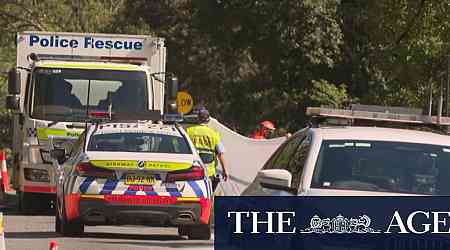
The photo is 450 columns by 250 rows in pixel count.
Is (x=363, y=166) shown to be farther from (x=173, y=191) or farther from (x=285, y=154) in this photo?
(x=173, y=191)

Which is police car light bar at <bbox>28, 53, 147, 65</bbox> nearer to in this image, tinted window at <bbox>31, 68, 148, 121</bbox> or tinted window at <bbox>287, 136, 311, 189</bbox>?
tinted window at <bbox>31, 68, 148, 121</bbox>

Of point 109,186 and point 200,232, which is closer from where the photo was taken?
point 109,186

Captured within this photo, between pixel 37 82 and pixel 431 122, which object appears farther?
pixel 37 82

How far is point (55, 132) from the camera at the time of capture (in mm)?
18938

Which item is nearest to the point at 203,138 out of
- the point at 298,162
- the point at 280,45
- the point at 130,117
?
the point at 130,117

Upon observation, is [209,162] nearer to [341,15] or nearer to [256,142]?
[256,142]

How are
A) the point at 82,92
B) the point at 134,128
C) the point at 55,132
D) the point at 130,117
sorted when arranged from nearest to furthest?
the point at 134,128 → the point at 130,117 → the point at 55,132 → the point at 82,92

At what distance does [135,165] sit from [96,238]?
1401 mm

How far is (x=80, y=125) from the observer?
18906 mm

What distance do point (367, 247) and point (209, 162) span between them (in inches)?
388

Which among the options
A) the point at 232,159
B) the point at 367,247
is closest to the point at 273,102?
the point at 232,159

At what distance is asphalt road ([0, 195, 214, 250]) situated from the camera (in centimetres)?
1379

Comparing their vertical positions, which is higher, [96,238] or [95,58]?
[95,58]

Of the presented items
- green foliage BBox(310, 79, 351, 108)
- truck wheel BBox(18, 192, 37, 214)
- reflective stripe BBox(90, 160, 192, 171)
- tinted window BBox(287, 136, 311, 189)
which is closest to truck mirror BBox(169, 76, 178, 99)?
truck wheel BBox(18, 192, 37, 214)
